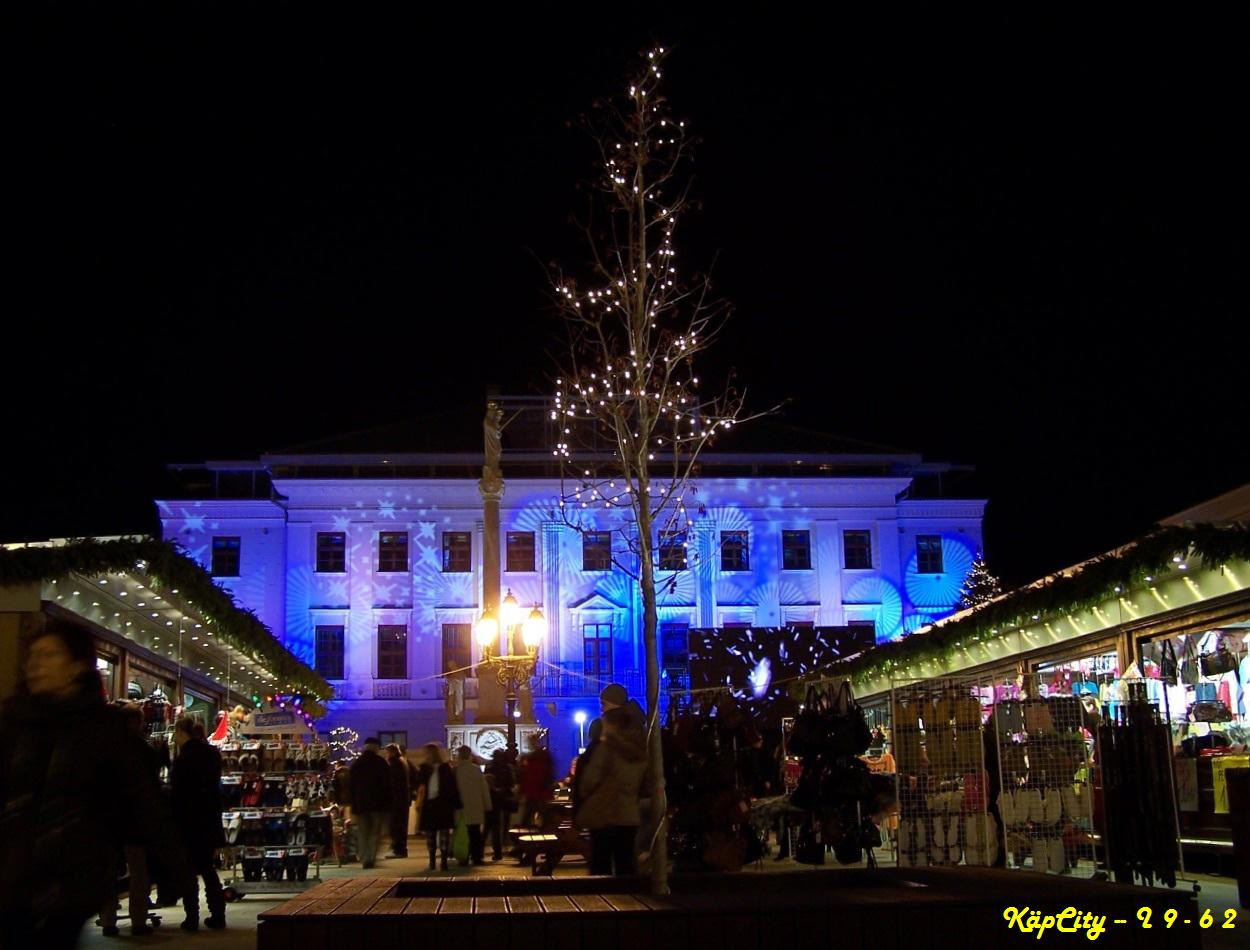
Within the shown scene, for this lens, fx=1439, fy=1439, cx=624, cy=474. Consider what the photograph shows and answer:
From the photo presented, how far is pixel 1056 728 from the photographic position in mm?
12234

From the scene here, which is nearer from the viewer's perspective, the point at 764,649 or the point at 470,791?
the point at 470,791

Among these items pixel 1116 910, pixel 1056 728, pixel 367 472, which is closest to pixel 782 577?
pixel 367 472

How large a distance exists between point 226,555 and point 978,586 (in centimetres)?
2427

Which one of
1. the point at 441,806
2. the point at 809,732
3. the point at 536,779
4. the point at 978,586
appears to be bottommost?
the point at 441,806

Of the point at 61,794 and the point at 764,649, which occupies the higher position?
the point at 764,649

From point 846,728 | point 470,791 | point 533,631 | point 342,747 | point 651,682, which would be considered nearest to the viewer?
point 651,682

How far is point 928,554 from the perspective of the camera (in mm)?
48469

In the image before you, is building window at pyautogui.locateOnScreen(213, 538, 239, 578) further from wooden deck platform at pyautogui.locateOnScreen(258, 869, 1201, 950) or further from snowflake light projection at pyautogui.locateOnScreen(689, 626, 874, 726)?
wooden deck platform at pyautogui.locateOnScreen(258, 869, 1201, 950)

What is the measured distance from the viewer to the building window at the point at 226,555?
46625 mm

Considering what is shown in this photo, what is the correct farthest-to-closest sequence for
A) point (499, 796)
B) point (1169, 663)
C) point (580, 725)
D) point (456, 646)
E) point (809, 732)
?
1. point (456, 646)
2. point (580, 725)
3. point (499, 796)
4. point (1169, 663)
5. point (809, 732)

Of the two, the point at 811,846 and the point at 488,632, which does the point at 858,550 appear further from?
the point at 811,846

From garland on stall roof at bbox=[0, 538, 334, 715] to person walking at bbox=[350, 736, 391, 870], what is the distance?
280cm

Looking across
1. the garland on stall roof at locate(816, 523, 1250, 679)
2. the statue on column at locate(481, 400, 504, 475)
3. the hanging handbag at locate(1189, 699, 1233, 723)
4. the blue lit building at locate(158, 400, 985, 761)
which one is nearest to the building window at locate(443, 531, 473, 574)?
the blue lit building at locate(158, 400, 985, 761)

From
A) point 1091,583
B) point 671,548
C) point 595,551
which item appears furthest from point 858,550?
point 1091,583
